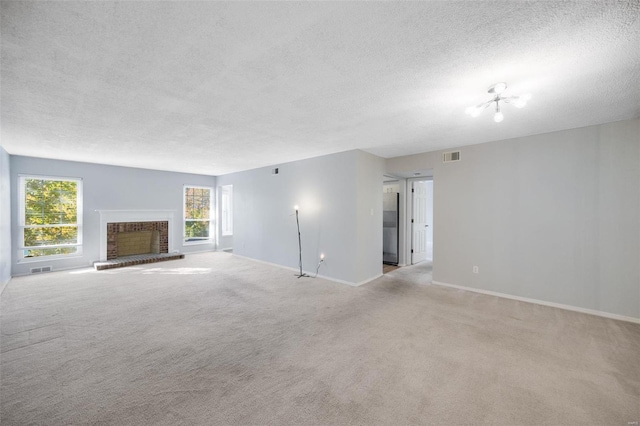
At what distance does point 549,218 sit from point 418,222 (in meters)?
3.08

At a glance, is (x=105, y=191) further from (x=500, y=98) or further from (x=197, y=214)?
(x=500, y=98)

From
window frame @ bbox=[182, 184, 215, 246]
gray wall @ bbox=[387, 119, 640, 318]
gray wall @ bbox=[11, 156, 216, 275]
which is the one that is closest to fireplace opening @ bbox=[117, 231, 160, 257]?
gray wall @ bbox=[11, 156, 216, 275]

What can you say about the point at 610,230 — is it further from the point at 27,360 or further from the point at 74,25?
the point at 27,360

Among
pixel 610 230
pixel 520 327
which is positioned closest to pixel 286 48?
pixel 520 327

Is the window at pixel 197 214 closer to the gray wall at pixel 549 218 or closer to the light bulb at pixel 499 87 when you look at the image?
the gray wall at pixel 549 218

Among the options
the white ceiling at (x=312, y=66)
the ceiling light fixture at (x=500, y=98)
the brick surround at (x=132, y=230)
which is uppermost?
the white ceiling at (x=312, y=66)

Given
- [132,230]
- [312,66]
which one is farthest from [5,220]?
[312,66]

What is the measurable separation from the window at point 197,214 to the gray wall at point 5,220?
11.9 feet

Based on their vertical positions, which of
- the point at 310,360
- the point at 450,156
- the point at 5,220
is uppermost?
the point at 450,156

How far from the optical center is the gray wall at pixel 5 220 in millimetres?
4492

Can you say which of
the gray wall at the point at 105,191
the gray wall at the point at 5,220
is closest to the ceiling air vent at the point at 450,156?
the gray wall at the point at 105,191

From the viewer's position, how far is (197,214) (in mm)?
8453

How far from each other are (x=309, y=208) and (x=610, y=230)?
15.5 ft

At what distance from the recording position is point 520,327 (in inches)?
120
